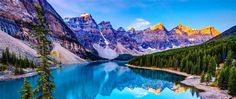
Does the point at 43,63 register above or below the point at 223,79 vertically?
above

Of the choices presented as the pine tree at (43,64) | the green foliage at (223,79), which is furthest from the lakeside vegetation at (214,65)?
the pine tree at (43,64)

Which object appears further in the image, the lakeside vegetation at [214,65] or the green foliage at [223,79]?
the lakeside vegetation at [214,65]

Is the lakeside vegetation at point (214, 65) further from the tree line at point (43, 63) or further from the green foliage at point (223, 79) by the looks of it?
the tree line at point (43, 63)

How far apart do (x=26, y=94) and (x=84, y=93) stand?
76.2m

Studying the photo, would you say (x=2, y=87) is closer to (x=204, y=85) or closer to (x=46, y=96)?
(x=204, y=85)

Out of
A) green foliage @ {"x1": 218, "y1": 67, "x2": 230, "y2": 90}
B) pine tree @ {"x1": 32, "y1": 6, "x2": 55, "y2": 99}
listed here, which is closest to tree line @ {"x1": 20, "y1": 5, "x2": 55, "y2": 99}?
pine tree @ {"x1": 32, "y1": 6, "x2": 55, "y2": 99}

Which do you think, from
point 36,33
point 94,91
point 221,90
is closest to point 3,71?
point 94,91

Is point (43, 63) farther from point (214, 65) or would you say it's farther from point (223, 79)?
point (214, 65)

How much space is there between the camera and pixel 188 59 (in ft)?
589

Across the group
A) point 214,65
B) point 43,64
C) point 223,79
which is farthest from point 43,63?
point 214,65

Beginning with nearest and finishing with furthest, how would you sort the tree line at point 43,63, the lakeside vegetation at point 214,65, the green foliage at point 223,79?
1. the tree line at point 43,63
2. the green foliage at point 223,79
3. the lakeside vegetation at point 214,65

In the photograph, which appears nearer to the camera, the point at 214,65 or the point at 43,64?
the point at 43,64

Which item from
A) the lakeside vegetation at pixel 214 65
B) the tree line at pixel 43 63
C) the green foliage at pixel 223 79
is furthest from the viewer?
the lakeside vegetation at pixel 214 65

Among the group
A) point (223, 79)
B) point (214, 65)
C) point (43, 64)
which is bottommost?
point (223, 79)
